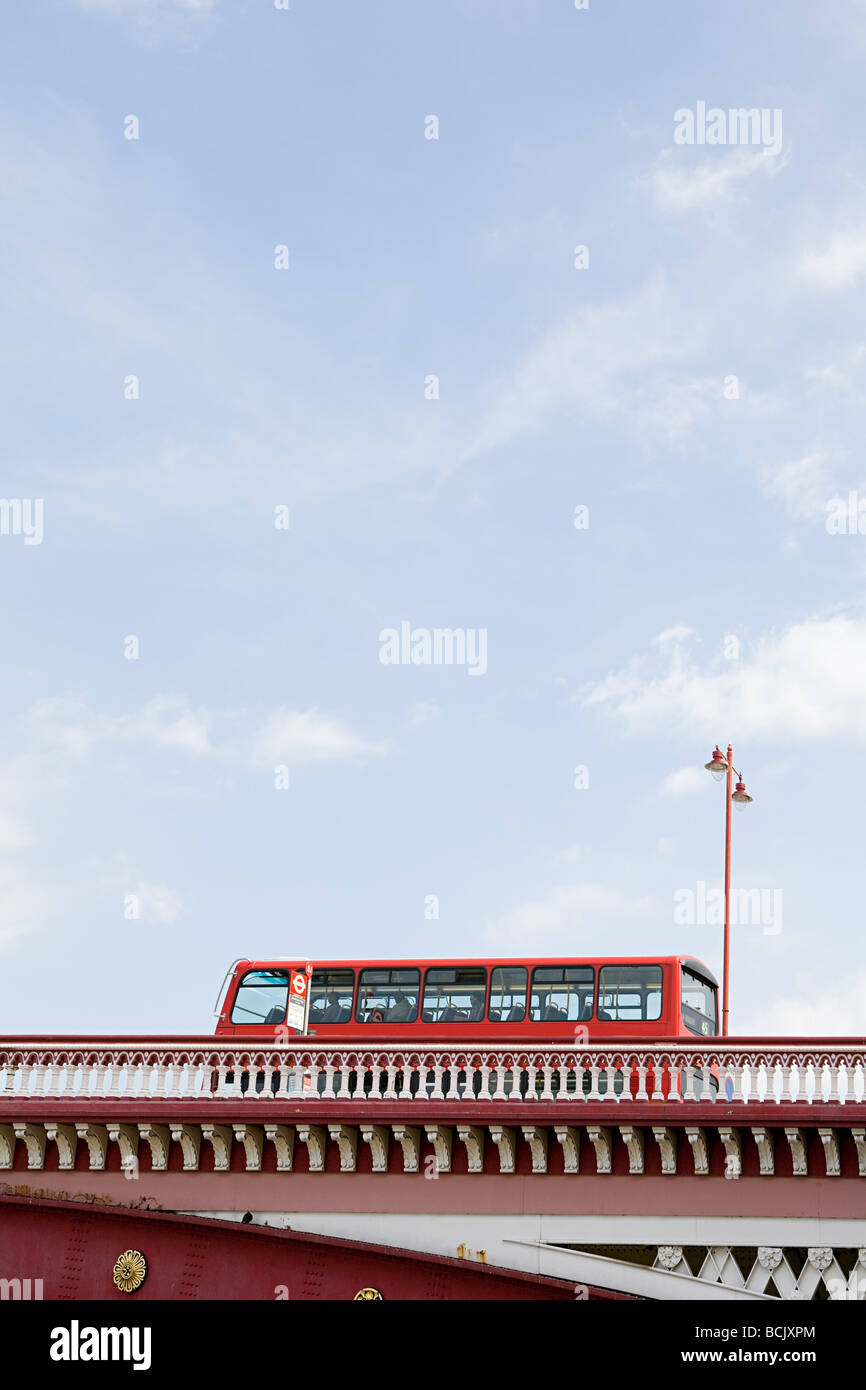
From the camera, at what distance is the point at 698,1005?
3438 cm

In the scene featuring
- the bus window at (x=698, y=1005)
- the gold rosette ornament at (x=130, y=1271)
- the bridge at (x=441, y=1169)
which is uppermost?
the bus window at (x=698, y=1005)

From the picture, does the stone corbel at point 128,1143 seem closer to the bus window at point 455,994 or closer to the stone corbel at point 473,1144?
the stone corbel at point 473,1144

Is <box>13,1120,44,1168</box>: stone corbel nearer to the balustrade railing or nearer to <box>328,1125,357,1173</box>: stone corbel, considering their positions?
the balustrade railing

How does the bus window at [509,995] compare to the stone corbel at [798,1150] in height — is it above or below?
above

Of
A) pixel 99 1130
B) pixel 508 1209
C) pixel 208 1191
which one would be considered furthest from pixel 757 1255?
pixel 99 1130

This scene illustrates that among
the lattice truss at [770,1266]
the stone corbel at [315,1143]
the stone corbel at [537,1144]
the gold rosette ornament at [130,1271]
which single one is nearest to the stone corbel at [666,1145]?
the lattice truss at [770,1266]

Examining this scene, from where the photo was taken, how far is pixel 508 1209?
2795 centimetres

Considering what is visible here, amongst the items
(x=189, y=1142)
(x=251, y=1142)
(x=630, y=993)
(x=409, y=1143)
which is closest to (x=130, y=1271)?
(x=189, y=1142)

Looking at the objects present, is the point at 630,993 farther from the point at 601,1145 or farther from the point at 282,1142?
the point at 282,1142

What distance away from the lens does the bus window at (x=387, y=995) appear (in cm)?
3469

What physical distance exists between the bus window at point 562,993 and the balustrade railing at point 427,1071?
3486mm

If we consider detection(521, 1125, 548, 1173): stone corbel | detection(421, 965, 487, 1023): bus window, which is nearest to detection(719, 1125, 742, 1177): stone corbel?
detection(521, 1125, 548, 1173): stone corbel
